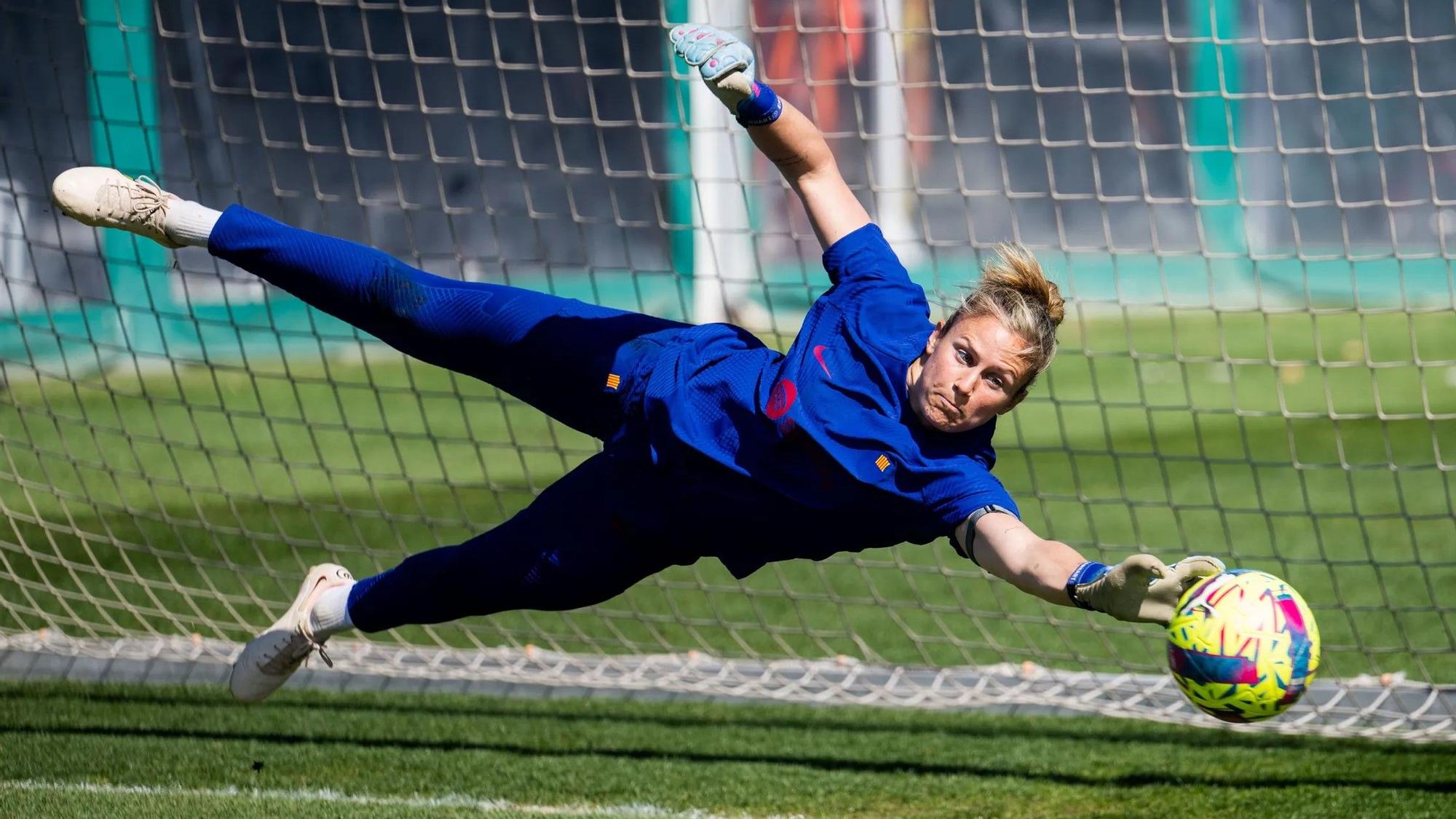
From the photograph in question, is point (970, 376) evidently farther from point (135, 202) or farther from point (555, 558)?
point (135, 202)

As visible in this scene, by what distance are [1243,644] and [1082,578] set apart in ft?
0.95

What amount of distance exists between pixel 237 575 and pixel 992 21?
28.4 feet

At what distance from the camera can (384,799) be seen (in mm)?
3889

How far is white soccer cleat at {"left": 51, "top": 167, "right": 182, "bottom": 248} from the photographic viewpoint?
11.7 feet

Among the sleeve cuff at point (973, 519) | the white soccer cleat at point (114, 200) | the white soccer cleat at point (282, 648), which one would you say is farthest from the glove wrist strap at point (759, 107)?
the white soccer cleat at point (282, 648)

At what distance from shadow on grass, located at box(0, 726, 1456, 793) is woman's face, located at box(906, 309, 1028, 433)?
4.94ft

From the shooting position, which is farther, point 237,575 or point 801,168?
point 237,575

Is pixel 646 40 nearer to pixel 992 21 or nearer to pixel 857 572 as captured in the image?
pixel 992 21

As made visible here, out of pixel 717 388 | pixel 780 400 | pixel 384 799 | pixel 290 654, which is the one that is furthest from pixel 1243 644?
pixel 290 654

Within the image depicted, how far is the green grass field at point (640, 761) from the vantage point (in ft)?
12.8

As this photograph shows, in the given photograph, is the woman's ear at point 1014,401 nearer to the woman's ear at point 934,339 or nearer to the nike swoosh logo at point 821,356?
the woman's ear at point 934,339

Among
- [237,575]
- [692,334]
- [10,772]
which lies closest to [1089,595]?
[692,334]

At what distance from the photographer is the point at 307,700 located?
488 cm

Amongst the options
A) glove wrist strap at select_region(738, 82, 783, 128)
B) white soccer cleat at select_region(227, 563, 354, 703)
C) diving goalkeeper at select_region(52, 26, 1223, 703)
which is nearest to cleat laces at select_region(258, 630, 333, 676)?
white soccer cleat at select_region(227, 563, 354, 703)
